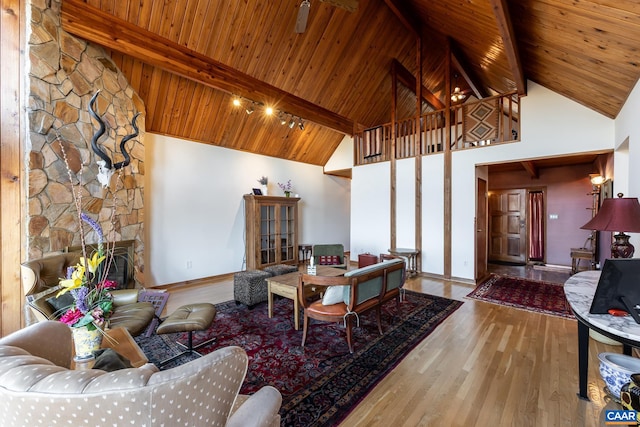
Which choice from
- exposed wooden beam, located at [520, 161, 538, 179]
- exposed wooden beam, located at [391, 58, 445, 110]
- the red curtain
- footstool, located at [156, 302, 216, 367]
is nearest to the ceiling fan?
exposed wooden beam, located at [391, 58, 445, 110]

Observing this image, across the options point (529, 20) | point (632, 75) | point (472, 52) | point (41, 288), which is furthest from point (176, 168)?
point (632, 75)

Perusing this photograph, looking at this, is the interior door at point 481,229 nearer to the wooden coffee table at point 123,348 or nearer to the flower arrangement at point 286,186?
the flower arrangement at point 286,186

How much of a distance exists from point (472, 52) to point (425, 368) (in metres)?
5.27

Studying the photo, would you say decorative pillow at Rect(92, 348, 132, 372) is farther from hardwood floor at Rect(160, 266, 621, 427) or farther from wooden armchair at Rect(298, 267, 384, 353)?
wooden armchair at Rect(298, 267, 384, 353)

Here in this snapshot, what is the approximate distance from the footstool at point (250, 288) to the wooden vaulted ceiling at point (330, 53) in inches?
115

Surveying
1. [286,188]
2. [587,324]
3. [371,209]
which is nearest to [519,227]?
[371,209]

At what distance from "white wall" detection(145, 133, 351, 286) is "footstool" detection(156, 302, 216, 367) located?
97.4 inches

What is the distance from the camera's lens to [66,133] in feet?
10.2

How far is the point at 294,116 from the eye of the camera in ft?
17.8

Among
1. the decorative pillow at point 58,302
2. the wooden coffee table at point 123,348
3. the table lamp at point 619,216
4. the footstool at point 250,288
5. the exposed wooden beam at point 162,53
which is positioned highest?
the exposed wooden beam at point 162,53

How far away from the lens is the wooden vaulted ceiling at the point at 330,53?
2.78m

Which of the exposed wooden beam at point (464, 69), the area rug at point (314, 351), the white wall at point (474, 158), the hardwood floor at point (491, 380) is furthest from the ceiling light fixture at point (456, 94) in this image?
the hardwood floor at point (491, 380)

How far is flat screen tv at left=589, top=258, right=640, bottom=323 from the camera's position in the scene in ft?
5.04

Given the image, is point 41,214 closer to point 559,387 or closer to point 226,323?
point 226,323
